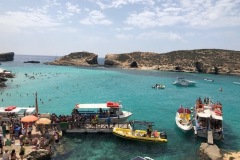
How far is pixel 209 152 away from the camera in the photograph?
2566 centimetres

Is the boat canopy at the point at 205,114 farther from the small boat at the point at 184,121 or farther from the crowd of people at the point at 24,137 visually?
the crowd of people at the point at 24,137

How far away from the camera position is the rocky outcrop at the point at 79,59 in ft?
582

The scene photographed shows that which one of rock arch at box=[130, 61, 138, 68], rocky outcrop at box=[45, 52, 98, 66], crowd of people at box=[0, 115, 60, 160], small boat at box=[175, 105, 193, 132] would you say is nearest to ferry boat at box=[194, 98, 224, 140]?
small boat at box=[175, 105, 193, 132]

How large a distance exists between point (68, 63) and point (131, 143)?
499 ft

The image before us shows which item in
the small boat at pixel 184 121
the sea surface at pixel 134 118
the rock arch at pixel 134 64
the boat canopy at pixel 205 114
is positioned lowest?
the sea surface at pixel 134 118

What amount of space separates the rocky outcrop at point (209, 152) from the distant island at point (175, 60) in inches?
4642

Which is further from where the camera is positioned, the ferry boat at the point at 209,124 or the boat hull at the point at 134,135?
the ferry boat at the point at 209,124

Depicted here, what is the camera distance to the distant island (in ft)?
470

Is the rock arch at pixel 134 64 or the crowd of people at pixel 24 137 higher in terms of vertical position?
the rock arch at pixel 134 64

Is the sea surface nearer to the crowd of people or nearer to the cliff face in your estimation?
the crowd of people

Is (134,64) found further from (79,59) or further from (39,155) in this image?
(39,155)

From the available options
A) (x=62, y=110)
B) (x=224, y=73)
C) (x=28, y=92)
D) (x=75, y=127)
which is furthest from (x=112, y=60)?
(x=75, y=127)

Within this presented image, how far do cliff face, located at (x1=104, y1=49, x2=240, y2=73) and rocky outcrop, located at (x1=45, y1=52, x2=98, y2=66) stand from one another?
10.1 m

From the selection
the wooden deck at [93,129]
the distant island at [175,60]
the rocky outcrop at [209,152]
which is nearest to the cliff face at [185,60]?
the distant island at [175,60]
